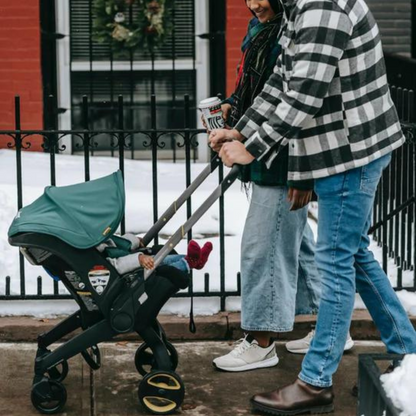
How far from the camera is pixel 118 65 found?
384 inches

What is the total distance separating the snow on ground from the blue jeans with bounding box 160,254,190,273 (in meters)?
1.26

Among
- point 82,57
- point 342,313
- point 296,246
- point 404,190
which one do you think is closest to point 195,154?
point 82,57

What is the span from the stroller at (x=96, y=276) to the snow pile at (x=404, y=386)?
5.63 feet

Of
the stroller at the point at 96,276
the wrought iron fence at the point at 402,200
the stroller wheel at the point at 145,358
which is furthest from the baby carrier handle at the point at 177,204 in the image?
the wrought iron fence at the point at 402,200

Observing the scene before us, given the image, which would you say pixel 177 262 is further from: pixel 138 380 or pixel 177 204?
pixel 138 380

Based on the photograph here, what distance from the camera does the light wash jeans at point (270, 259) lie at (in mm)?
5094

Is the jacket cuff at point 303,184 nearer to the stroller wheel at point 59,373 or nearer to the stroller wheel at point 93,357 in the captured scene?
the stroller wheel at point 93,357

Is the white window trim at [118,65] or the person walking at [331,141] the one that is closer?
the person walking at [331,141]

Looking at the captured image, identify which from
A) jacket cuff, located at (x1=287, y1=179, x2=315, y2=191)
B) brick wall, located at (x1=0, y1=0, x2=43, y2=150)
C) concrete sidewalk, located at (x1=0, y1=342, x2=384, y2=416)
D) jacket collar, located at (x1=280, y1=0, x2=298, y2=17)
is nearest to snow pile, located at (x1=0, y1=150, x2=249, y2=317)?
brick wall, located at (x1=0, y1=0, x2=43, y2=150)

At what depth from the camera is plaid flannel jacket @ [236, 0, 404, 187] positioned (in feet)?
14.2

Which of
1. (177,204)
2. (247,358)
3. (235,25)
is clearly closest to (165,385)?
(247,358)

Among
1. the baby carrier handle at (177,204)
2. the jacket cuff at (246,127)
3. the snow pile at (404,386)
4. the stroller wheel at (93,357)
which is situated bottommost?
the stroller wheel at (93,357)

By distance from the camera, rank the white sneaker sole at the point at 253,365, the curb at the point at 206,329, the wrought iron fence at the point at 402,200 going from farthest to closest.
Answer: the wrought iron fence at the point at 402,200 < the curb at the point at 206,329 < the white sneaker sole at the point at 253,365

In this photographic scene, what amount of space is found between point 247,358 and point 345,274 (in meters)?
0.96
